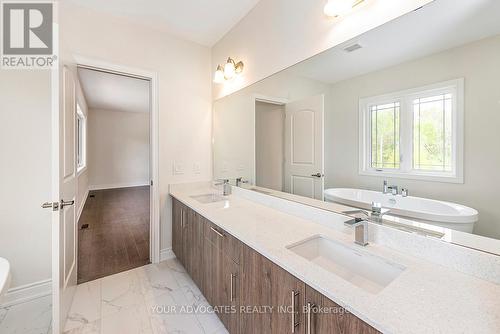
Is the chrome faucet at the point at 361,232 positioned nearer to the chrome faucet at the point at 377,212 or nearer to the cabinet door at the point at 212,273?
the chrome faucet at the point at 377,212

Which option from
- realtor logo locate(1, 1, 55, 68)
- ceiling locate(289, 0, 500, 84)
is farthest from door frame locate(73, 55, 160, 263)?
ceiling locate(289, 0, 500, 84)

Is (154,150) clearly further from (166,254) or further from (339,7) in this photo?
(339,7)

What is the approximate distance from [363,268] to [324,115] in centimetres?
94

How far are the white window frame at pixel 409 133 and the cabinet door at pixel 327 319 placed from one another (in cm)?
74

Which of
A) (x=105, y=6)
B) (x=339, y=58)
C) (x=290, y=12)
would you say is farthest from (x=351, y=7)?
(x=105, y=6)

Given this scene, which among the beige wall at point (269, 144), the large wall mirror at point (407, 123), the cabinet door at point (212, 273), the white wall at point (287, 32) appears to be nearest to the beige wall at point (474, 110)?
the large wall mirror at point (407, 123)

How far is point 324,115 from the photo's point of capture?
4.87ft

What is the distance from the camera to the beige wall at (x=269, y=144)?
1.83m

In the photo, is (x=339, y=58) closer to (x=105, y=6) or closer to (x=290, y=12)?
(x=290, y=12)

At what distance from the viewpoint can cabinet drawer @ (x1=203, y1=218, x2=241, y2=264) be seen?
1.31 metres

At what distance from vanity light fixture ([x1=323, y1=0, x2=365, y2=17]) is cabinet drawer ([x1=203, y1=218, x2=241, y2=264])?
56.5 inches

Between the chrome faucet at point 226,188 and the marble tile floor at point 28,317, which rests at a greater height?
the chrome faucet at point 226,188

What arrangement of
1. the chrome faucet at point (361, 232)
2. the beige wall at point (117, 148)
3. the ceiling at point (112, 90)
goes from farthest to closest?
the beige wall at point (117, 148) < the ceiling at point (112, 90) < the chrome faucet at point (361, 232)

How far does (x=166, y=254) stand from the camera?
2.53 metres
